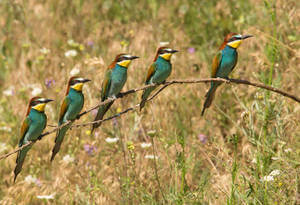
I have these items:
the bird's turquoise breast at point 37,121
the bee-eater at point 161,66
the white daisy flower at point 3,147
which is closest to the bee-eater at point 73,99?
the bird's turquoise breast at point 37,121

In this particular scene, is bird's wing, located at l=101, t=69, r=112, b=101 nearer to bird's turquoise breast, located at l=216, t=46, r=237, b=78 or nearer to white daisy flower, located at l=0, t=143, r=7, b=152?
bird's turquoise breast, located at l=216, t=46, r=237, b=78

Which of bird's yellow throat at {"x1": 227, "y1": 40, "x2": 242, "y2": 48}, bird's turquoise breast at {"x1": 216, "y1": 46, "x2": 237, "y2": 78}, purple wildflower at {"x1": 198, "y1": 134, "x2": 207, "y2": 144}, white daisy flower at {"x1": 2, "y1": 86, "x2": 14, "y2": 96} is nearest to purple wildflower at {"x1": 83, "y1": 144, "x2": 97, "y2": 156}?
purple wildflower at {"x1": 198, "y1": 134, "x2": 207, "y2": 144}

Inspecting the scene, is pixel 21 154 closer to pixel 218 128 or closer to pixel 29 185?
pixel 29 185

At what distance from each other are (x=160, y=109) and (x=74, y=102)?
159 centimetres

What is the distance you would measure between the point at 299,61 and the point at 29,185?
2.30m

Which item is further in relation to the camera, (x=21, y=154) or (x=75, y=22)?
(x=75, y=22)

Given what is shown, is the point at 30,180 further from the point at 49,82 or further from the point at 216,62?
the point at 216,62

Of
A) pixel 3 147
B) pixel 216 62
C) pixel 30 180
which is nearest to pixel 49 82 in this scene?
pixel 3 147

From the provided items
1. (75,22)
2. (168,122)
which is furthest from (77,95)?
(75,22)

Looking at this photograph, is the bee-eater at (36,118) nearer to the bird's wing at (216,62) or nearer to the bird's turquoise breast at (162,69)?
the bird's turquoise breast at (162,69)

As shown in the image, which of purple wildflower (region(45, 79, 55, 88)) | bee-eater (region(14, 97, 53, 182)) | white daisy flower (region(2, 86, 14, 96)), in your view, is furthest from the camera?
white daisy flower (region(2, 86, 14, 96))

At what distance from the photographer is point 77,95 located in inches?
101

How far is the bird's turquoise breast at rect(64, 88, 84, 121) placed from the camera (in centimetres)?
253

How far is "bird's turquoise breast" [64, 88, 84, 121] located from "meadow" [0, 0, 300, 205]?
0.82ft
